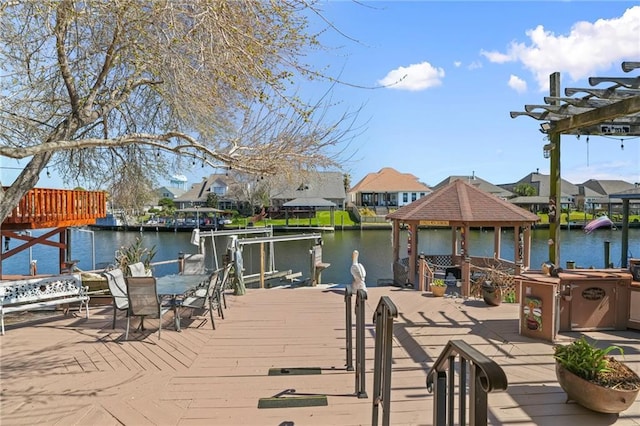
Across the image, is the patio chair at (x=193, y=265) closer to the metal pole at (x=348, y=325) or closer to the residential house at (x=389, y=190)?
the metal pole at (x=348, y=325)

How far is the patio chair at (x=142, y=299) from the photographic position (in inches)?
207

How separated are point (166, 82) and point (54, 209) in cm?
614

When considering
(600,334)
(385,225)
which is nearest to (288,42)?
(600,334)

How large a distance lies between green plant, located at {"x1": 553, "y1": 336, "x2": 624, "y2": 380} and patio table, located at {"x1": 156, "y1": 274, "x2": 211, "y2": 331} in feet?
15.5

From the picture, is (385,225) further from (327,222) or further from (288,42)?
(288,42)

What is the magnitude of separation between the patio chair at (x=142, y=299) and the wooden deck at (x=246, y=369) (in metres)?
0.36

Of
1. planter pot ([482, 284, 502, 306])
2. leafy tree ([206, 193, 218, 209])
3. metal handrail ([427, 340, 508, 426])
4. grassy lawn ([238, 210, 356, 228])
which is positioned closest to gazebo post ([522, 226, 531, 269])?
planter pot ([482, 284, 502, 306])

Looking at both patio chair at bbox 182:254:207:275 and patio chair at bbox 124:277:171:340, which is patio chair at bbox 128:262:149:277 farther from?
patio chair at bbox 124:277:171:340

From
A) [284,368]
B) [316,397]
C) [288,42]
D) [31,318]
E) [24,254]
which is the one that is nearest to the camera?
[316,397]

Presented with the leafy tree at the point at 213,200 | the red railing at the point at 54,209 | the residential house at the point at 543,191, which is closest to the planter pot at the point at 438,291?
the red railing at the point at 54,209

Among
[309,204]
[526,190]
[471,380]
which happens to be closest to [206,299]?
[471,380]

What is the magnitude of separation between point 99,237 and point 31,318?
41174 millimetres

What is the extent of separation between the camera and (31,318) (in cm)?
667

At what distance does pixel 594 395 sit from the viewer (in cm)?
329
